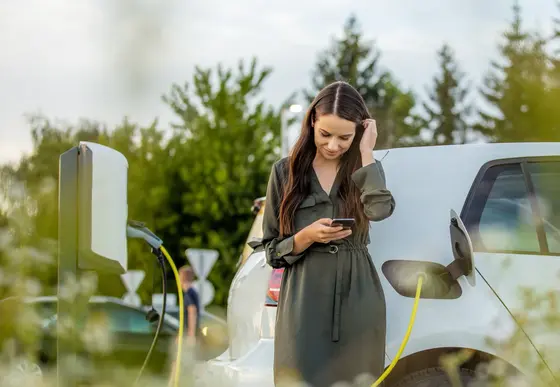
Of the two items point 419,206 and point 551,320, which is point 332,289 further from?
point 551,320

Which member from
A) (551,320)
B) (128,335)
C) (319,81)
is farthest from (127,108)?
(319,81)

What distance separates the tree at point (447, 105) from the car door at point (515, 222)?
58.2 m

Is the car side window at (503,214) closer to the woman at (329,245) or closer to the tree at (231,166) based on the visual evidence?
the woman at (329,245)

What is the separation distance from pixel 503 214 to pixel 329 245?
2.89 feet

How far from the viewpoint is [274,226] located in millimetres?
3361

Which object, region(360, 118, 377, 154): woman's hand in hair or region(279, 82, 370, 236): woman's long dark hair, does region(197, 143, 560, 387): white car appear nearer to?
region(279, 82, 370, 236): woman's long dark hair

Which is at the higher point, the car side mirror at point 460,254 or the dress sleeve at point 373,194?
the dress sleeve at point 373,194

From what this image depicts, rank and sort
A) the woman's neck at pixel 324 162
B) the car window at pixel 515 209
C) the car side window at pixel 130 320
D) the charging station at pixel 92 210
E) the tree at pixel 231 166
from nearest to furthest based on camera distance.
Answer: the charging station at pixel 92 210
the woman's neck at pixel 324 162
the car window at pixel 515 209
the car side window at pixel 130 320
the tree at pixel 231 166

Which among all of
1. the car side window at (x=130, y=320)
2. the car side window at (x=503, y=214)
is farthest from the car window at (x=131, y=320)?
the car side window at (x=503, y=214)

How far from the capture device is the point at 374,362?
123 inches

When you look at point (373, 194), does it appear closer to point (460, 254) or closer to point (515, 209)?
point (460, 254)

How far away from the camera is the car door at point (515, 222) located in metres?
3.49

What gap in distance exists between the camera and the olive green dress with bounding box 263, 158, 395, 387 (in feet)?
10.3

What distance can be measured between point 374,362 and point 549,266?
0.81 metres
